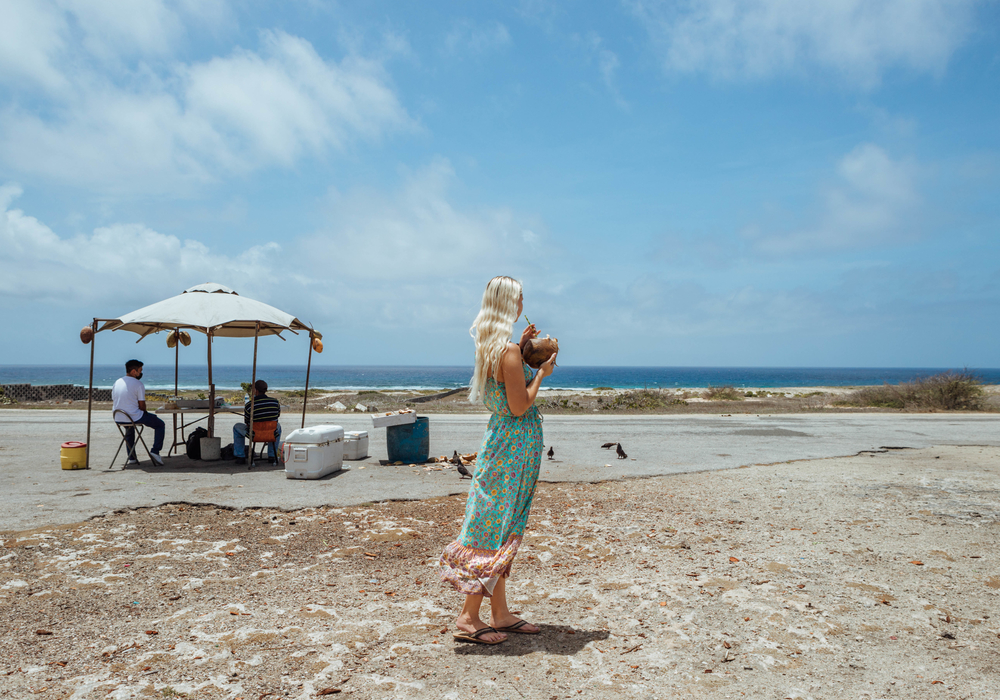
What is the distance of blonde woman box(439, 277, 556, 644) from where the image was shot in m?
3.66

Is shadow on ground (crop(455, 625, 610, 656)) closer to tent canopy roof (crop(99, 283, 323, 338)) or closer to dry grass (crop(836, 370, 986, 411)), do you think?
tent canopy roof (crop(99, 283, 323, 338))

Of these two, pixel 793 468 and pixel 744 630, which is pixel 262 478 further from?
pixel 793 468

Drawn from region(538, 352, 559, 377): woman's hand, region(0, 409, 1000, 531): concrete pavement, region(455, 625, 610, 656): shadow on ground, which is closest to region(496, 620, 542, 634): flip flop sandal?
region(455, 625, 610, 656): shadow on ground

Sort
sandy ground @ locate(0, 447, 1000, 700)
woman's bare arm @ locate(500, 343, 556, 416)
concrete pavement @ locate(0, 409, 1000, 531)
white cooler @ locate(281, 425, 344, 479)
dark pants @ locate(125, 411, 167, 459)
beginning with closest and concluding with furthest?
sandy ground @ locate(0, 447, 1000, 700)
woman's bare arm @ locate(500, 343, 556, 416)
concrete pavement @ locate(0, 409, 1000, 531)
white cooler @ locate(281, 425, 344, 479)
dark pants @ locate(125, 411, 167, 459)

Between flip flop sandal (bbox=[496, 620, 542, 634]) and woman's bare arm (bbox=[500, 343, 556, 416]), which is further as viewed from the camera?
flip flop sandal (bbox=[496, 620, 542, 634])

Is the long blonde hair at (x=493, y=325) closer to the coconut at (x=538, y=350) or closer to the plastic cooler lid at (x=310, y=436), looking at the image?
the coconut at (x=538, y=350)

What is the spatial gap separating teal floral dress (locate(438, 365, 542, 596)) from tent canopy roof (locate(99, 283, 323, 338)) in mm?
7148

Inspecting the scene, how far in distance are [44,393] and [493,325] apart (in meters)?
38.6

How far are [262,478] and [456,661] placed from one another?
6.58 m

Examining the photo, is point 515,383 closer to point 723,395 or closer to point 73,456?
point 73,456

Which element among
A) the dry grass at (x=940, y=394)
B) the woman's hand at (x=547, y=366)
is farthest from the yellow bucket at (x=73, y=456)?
the dry grass at (x=940, y=394)

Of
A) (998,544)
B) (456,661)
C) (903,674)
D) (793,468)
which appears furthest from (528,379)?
(793,468)

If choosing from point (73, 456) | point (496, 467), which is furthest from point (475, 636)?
point (73, 456)

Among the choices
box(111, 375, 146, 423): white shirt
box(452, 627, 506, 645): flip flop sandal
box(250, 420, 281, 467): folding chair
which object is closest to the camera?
box(452, 627, 506, 645): flip flop sandal
